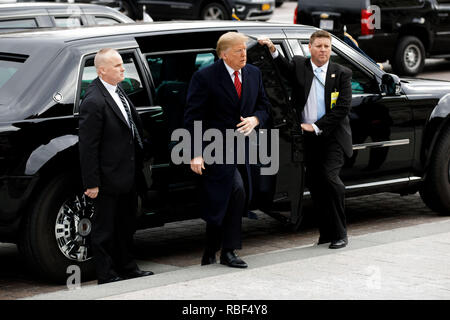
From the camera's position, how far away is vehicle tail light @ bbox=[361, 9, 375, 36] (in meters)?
17.6

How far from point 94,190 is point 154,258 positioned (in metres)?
1.53

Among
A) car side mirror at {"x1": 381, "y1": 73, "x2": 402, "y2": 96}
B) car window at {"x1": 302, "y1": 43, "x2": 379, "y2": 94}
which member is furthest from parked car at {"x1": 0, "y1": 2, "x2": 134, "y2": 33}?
car side mirror at {"x1": 381, "y1": 73, "x2": 402, "y2": 96}

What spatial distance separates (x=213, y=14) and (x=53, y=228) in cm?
1728

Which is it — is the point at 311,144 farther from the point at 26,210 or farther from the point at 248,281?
the point at 26,210

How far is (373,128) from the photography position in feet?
28.1

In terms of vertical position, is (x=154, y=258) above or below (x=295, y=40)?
below

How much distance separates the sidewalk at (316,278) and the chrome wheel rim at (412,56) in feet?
36.9

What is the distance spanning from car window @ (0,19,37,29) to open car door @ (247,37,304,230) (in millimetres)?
5026

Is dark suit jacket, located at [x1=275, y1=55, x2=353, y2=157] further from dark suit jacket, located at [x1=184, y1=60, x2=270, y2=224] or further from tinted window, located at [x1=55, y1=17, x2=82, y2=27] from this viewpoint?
tinted window, located at [x1=55, y1=17, x2=82, y2=27]

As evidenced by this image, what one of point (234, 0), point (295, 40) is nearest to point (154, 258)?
point (295, 40)

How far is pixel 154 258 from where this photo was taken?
8.09 meters

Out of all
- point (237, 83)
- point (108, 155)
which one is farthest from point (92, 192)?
point (237, 83)

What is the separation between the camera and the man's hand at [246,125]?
22.9ft
